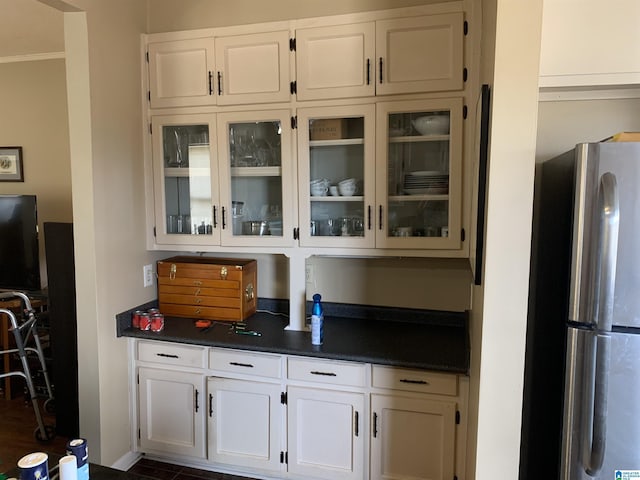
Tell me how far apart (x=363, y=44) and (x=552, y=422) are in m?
1.91

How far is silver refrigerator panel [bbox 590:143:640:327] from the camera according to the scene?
134 centimetres

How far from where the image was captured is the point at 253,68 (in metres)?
2.43

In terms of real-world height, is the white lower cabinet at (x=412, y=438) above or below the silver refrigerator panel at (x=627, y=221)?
below

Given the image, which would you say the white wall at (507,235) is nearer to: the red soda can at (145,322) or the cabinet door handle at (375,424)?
the cabinet door handle at (375,424)

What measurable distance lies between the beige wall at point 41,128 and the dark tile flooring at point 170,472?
6.39 feet

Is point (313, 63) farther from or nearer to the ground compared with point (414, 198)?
farther from the ground


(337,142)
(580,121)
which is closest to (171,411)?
(337,142)

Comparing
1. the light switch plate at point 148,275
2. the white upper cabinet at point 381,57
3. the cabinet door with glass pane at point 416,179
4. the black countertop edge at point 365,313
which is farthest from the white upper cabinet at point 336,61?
the light switch plate at point 148,275

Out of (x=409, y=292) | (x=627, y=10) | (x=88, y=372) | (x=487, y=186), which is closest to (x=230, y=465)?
(x=88, y=372)

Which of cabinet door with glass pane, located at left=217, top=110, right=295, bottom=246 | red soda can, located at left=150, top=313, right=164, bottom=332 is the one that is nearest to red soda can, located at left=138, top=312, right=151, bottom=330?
red soda can, located at left=150, top=313, right=164, bottom=332

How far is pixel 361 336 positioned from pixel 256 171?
1.08m

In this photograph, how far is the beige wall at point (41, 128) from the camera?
11.9 feet

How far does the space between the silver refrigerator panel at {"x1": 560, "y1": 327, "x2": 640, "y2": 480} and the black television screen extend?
3.19 meters

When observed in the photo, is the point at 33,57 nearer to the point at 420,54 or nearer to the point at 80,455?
the point at 420,54
